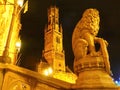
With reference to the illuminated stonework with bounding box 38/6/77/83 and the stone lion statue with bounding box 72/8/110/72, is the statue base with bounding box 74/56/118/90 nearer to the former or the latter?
the stone lion statue with bounding box 72/8/110/72

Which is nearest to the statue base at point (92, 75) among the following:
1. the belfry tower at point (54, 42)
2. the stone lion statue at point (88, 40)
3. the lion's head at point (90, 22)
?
the stone lion statue at point (88, 40)

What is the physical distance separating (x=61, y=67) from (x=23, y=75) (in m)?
64.6

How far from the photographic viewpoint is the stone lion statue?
7.02 meters

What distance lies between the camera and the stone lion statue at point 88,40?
702 cm

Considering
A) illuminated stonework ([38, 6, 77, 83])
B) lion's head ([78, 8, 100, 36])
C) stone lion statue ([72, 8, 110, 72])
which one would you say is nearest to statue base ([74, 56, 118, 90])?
stone lion statue ([72, 8, 110, 72])

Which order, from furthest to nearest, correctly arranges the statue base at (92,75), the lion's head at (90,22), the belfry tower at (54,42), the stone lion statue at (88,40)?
1. the belfry tower at (54,42)
2. the lion's head at (90,22)
3. the stone lion statue at (88,40)
4. the statue base at (92,75)

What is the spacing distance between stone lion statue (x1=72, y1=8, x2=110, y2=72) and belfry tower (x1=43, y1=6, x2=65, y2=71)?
197 ft

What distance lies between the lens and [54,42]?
74.5 metres

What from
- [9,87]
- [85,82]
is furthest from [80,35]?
[9,87]

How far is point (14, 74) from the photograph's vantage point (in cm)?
575

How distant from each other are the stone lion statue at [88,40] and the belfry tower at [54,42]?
60110 mm

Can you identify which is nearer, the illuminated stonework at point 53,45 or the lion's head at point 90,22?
the lion's head at point 90,22

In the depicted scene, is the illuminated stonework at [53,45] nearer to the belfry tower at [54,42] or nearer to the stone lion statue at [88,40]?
the belfry tower at [54,42]

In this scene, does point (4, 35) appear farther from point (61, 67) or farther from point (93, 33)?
point (61, 67)
